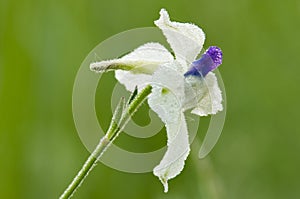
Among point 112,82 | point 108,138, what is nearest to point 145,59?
point 108,138

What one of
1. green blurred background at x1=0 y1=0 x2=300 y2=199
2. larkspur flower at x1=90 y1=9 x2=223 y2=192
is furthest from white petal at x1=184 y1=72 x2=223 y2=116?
green blurred background at x1=0 y1=0 x2=300 y2=199

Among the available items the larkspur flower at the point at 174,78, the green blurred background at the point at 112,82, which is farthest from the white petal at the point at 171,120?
the green blurred background at the point at 112,82

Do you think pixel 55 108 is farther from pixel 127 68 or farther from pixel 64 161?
pixel 127 68

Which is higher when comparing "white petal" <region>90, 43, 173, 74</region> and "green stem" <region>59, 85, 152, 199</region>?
"white petal" <region>90, 43, 173, 74</region>

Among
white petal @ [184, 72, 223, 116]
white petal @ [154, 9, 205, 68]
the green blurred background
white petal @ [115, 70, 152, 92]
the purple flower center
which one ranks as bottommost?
the green blurred background

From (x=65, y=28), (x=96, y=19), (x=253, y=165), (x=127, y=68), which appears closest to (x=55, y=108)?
(x=65, y=28)

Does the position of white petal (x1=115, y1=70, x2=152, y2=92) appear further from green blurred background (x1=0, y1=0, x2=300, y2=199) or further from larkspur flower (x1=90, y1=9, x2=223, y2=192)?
green blurred background (x1=0, y1=0, x2=300, y2=199)

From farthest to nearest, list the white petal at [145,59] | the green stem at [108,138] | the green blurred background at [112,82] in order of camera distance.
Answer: the green blurred background at [112,82] → the white petal at [145,59] → the green stem at [108,138]

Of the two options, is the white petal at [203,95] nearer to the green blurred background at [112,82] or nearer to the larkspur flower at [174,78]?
the larkspur flower at [174,78]
